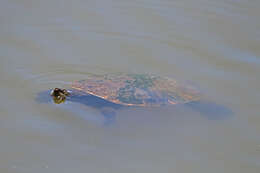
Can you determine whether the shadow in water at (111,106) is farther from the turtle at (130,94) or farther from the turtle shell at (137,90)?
the turtle shell at (137,90)

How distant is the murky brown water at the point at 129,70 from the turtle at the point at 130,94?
142 millimetres

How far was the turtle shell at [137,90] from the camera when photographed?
4133mm

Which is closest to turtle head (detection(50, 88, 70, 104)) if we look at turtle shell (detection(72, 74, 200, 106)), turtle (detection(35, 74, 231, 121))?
turtle (detection(35, 74, 231, 121))

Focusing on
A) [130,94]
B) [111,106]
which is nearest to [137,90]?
[130,94]

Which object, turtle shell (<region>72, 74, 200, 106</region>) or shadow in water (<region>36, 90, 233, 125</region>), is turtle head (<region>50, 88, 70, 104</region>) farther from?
turtle shell (<region>72, 74, 200, 106</region>)

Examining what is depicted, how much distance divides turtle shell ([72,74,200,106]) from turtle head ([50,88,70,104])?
0.57ft

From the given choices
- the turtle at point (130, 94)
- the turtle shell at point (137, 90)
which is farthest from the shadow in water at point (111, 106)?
the turtle shell at point (137, 90)

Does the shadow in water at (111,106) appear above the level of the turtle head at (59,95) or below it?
below

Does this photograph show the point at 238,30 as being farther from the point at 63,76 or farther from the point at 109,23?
the point at 63,76

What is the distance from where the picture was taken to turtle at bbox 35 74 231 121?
163 inches

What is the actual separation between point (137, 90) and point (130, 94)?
0.09 metres

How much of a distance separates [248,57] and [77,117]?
2.83 metres

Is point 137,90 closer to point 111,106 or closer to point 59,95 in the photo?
point 111,106

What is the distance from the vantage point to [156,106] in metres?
4.16
